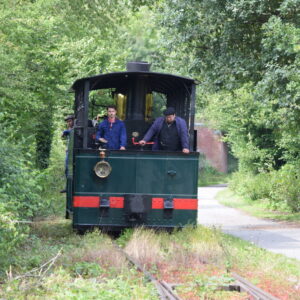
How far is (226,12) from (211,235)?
8.07m

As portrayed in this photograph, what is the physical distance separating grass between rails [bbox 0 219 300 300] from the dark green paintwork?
0.40 m

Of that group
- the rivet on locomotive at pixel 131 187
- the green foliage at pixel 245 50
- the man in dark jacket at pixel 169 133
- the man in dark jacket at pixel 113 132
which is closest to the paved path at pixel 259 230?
the rivet on locomotive at pixel 131 187

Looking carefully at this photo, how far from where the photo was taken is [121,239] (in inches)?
473

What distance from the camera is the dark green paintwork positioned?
1243cm

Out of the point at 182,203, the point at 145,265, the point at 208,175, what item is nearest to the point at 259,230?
the point at 182,203

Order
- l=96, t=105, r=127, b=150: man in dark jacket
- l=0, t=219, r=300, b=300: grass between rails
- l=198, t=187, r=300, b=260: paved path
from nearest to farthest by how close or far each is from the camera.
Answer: l=0, t=219, r=300, b=300: grass between rails, l=198, t=187, r=300, b=260: paved path, l=96, t=105, r=127, b=150: man in dark jacket

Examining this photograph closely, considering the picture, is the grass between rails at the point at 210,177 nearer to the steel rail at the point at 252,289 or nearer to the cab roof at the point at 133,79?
the cab roof at the point at 133,79

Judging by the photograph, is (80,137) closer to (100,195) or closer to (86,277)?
(100,195)

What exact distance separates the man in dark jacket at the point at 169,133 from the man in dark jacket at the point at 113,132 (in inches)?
15.0

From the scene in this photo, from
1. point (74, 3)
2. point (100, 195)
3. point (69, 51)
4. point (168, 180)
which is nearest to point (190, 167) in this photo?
point (168, 180)

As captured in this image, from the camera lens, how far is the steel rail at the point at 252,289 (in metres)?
7.43

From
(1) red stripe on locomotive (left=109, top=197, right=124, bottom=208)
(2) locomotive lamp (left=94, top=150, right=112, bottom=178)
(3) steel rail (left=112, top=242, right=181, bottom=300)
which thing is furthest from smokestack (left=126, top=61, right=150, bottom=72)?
(3) steel rail (left=112, top=242, right=181, bottom=300)

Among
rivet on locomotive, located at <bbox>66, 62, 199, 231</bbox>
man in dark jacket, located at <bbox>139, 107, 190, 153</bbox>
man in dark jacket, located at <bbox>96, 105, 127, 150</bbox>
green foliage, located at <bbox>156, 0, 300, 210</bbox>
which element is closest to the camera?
rivet on locomotive, located at <bbox>66, 62, 199, 231</bbox>

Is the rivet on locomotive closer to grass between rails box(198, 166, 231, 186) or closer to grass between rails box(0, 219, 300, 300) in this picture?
grass between rails box(0, 219, 300, 300)
